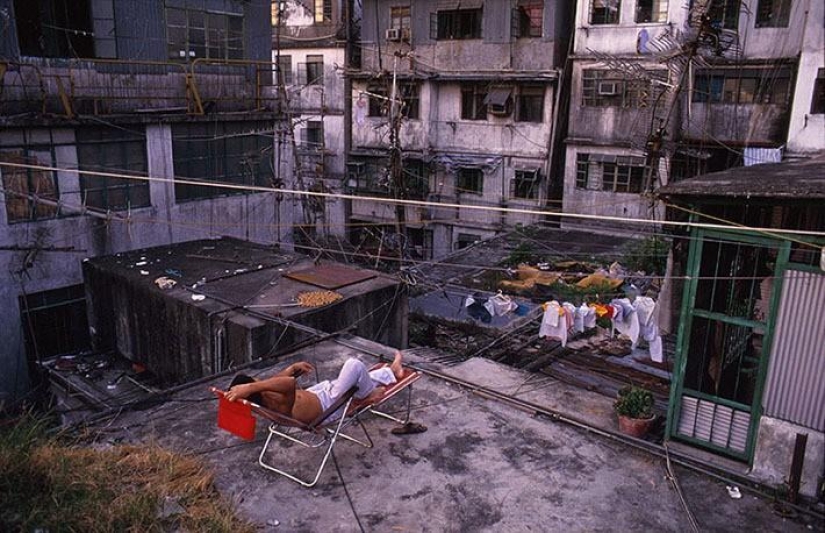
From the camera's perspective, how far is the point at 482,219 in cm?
2802

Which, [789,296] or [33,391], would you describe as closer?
[789,296]

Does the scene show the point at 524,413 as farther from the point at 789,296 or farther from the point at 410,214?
the point at 410,214

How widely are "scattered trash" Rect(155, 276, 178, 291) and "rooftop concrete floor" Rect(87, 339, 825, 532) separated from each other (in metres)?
4.75

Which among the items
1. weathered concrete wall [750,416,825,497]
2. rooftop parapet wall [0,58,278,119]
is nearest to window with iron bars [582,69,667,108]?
rooftop parapet wall [0,58,278,119]

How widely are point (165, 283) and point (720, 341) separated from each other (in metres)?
10.3

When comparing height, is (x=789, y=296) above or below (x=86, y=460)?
above

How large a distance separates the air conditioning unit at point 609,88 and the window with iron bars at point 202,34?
12965 mm

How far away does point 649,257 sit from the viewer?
19.4 metres

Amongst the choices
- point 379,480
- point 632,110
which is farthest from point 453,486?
point 632,110

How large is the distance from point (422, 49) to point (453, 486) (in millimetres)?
23669

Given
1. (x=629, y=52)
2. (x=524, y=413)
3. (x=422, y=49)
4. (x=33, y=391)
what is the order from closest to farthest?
(x=524, y=413) → (x=33, y=391) → (x=629, y=52) → (x=422, y=49)

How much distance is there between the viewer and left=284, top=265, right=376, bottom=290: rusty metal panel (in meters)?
13.5

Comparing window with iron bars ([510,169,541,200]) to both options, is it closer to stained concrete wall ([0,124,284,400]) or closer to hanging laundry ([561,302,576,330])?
stained concrete wall ([0,124,284,400])

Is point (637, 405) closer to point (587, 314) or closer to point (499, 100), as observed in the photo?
point (587, 314)
